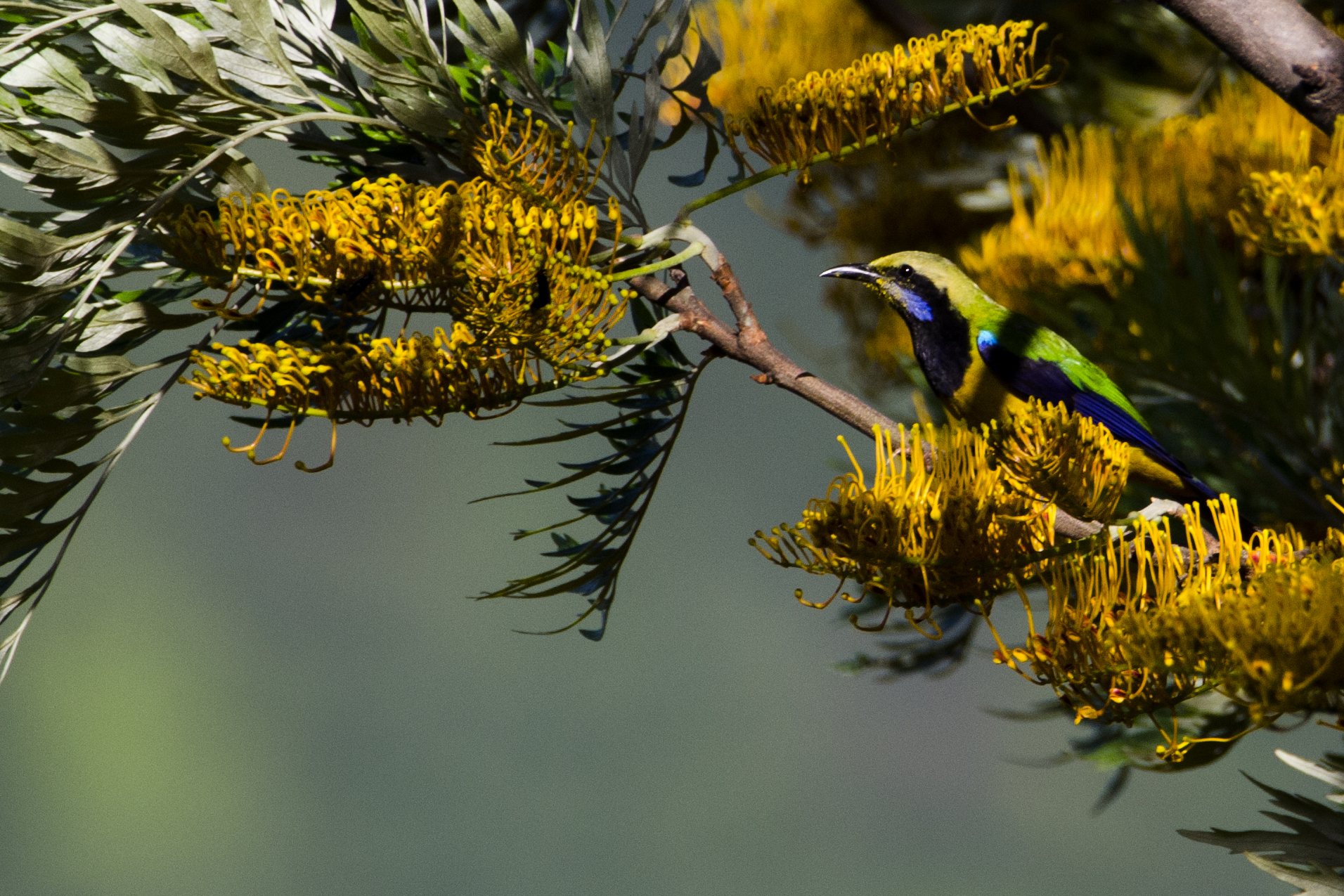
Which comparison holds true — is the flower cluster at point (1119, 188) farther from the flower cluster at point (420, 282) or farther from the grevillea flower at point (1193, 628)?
the flower cluster at point (420, 282)

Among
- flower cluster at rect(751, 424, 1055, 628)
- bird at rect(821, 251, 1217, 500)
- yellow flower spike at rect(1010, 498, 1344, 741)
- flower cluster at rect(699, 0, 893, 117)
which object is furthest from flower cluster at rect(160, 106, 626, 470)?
flower cluster at rect(699, 0, 893, 117)

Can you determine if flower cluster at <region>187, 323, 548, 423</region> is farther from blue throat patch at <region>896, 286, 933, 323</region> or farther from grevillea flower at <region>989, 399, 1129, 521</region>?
blue throat patch at <region>896, 286, 933, 323</region>

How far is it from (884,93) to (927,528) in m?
0.19

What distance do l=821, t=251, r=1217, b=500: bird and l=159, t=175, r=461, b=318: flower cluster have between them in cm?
36

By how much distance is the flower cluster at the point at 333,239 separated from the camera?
432 mm

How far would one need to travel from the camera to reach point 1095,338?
0.93m

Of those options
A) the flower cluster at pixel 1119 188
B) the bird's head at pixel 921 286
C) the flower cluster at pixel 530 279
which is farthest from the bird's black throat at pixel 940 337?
the flower cluster at pixel 530 279

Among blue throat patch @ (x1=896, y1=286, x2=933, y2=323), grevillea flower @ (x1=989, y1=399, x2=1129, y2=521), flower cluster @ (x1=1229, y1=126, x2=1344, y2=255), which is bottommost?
grevillea flower @ (x1=989, y1=399, x2=1129, y2=521)

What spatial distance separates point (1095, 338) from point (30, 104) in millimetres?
790

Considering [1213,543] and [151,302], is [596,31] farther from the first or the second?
[1213,543]

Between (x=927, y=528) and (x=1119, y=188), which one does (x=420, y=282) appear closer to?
(x=927, y=528)

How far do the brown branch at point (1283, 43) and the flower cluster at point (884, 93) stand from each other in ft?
0.45

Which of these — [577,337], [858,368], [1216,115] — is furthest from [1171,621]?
[858,368]

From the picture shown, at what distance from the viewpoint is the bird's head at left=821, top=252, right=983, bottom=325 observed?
75cm
